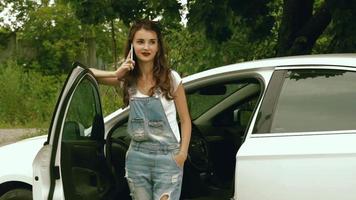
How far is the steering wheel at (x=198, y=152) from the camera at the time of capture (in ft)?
14.9

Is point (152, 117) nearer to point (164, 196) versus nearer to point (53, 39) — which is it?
point (164, 196)

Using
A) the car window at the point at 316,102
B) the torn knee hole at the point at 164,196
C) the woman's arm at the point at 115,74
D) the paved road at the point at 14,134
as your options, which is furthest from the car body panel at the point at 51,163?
the paved road at the point at 14,134

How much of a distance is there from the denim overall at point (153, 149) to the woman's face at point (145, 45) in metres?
0.20

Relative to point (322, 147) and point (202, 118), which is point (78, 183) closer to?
point (322, 147)

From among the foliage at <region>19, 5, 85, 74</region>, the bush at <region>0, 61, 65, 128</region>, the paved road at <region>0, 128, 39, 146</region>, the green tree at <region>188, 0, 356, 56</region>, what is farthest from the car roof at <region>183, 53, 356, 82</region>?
the foliage at <region>19, 5, 85, 74</region>

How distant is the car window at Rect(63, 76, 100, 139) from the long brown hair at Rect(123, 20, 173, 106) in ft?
1.21

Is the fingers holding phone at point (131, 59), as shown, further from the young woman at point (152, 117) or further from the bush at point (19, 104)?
the bush at point (19, 104)

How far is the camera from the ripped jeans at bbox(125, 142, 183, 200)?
337cm

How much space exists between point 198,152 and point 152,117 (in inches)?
52.6

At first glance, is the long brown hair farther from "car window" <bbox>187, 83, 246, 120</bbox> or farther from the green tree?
the green tree

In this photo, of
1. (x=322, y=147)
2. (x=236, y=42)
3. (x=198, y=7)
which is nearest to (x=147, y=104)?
(x=322, y=147)

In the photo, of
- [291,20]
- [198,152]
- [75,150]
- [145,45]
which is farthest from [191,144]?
[291,20]

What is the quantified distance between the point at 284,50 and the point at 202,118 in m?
3.20

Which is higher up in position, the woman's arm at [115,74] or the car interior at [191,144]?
the woman's arm at [115,74]
